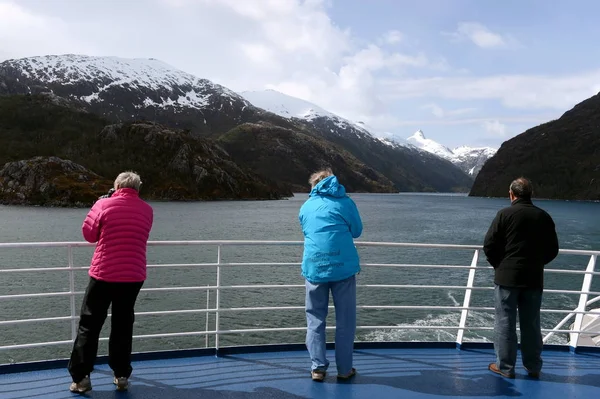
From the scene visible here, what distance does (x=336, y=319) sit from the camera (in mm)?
4730

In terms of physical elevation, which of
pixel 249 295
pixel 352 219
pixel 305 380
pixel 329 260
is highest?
pixel 352 219

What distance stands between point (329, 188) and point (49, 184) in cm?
13093

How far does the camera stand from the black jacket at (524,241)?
4.74 meters

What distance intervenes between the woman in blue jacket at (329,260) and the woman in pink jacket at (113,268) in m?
1.58

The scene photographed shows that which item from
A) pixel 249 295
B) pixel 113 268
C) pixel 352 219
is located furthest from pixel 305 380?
pixel 249 295

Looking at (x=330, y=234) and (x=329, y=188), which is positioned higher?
(x=329, y=188)

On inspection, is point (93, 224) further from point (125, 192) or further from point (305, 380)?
point (305, 380)

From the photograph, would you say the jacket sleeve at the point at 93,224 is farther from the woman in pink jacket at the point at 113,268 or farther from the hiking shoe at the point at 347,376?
the hiking shoe at the point at 347,376

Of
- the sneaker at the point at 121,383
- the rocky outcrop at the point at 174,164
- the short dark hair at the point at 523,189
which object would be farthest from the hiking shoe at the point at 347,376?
the rocky outcrop at the point at 174,164

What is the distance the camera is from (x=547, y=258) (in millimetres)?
4816

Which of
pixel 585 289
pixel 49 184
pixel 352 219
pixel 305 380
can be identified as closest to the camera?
pixel 352 219

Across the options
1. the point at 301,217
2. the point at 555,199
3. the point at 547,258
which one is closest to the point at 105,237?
the point at 301,217

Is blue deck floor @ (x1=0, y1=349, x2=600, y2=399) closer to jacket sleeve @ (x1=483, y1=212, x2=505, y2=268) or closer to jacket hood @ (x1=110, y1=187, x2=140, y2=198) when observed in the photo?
jacket sleeve @ (x1=483, y1=212, x2=505, y2=268)

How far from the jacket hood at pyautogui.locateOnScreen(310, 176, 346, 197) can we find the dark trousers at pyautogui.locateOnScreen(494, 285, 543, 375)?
2014 mm
